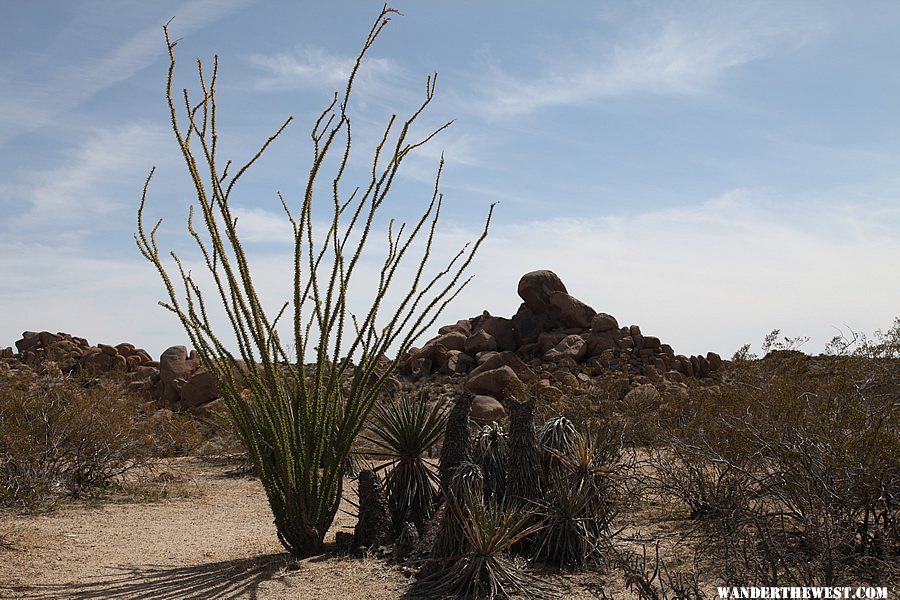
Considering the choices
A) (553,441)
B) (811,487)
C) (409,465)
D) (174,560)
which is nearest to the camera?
(811,487)

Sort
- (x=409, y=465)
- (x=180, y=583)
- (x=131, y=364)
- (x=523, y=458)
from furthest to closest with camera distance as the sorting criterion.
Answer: (x=131, y=364) → (x=409, y=465) → (x=523, y=458) → (x=180, y=583)

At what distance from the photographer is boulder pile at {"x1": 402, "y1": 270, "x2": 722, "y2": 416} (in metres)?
26.1

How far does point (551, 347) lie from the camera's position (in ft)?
92.3

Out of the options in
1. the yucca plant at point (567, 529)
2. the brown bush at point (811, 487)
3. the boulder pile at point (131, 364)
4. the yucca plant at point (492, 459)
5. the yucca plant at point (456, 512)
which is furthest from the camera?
the boulder pile at point (131, 364)

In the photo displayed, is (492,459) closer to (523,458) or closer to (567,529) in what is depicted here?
(523,458)

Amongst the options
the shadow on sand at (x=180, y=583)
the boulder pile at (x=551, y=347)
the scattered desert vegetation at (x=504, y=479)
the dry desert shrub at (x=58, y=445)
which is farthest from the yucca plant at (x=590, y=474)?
the boulder pile at (x=551, y=347)

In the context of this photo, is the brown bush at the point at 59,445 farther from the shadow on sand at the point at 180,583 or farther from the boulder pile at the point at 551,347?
the boulder pile at the point at 551,347

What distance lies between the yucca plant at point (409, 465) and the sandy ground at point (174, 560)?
25.4 inches

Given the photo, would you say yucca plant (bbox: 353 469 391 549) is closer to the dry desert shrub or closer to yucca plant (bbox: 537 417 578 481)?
yucca plant (bbox: 537 417 578 481)

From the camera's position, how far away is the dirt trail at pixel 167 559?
669 cm

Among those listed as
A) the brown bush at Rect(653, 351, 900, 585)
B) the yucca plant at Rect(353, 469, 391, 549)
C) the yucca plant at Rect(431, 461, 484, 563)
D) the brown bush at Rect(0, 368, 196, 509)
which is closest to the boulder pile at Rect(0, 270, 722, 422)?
the brown bush at Rect(0, 368, 196, 509)

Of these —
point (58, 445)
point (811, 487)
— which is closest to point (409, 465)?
point (811, 487)

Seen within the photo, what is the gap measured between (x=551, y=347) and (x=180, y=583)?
22.0 meters

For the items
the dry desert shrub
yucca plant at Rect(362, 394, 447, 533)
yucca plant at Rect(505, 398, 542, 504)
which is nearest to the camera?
yucca plant at Rect(505, 398, 542, 504)
